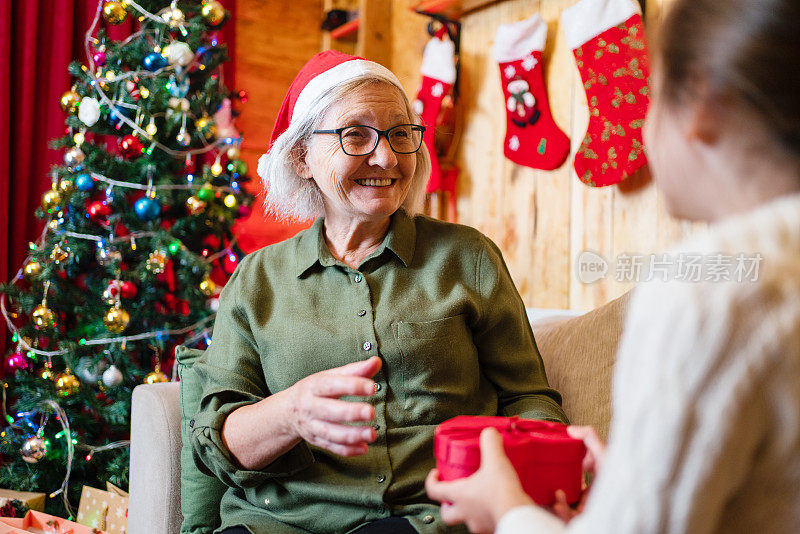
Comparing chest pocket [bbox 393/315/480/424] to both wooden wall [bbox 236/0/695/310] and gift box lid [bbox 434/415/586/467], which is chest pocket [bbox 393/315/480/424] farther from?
wooden wall [bbox 236/0/695/310]

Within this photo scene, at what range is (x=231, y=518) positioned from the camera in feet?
4.19

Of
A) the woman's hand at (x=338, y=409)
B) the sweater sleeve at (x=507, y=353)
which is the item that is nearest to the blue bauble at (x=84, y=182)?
the sweater sleeve at (x=507, y=353)

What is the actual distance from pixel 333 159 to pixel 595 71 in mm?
1155

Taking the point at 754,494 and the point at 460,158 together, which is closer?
the point at 754,494

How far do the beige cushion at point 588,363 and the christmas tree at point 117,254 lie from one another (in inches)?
54.6

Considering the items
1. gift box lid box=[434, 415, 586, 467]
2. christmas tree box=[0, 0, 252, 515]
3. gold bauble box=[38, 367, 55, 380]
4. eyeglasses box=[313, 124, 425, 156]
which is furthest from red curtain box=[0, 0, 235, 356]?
gift box lid box=[434, 415, 586, 467]

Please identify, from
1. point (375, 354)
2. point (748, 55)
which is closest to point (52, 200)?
point (375, 354)

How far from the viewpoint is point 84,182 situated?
236 cm

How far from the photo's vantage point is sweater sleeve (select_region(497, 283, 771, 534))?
1.66 feet

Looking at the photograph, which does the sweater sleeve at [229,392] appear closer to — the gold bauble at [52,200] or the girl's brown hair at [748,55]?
the girl's brown hair at [748,55]

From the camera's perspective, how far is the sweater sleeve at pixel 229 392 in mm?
1212

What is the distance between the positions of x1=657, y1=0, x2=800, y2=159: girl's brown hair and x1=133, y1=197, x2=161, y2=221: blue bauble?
6.66 feet

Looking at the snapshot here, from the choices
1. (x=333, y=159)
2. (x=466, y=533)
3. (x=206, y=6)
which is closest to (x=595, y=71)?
(x=333, y=159)

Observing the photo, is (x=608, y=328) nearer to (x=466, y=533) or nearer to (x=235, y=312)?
(x=466, y=533)
